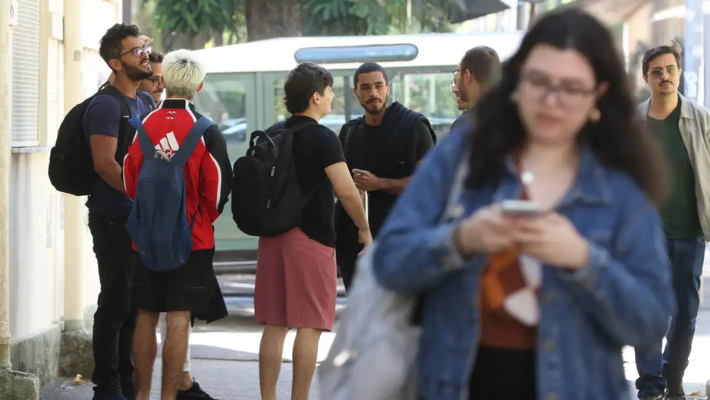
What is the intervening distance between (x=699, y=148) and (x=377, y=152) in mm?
1698

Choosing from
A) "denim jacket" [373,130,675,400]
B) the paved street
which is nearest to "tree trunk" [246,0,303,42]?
the paved street

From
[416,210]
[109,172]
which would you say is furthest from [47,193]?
[416,210]

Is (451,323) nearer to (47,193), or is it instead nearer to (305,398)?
(305,398)

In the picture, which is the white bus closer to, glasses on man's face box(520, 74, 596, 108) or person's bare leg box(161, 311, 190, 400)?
person's bare leg box(161, 311, 190, 400)

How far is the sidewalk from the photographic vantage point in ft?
23.6

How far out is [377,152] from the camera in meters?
6.90

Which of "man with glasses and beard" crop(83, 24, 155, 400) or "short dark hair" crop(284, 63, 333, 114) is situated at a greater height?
"short dark hair" crop(284, 63, 333, 114)

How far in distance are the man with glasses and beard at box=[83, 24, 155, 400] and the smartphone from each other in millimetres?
4233

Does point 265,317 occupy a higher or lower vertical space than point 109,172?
lower

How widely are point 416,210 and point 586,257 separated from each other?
37 cm

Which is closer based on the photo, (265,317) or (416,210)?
(416,210)

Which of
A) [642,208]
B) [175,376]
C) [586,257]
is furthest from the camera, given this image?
[175,376]

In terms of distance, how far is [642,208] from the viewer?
2414 millimetres

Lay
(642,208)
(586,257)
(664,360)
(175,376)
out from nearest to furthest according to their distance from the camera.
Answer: (586,257), (642,208), (175,376), (664,360)
